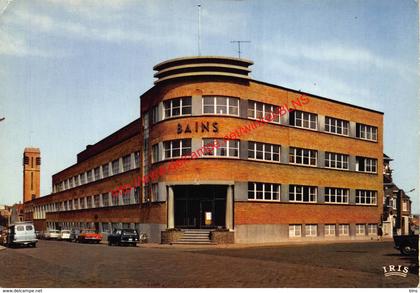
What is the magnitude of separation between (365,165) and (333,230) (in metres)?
8.48

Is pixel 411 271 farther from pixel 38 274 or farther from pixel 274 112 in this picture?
pixel 274 112

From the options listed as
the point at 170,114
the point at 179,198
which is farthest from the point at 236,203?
the point at 170,114

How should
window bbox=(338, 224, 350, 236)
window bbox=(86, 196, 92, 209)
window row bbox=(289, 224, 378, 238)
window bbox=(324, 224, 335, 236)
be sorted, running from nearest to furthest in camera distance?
window row bbox=(289, 224, 378, 238) < window bbox=(324, 224, 335, 236) < window bbox=(338, 224, 350, 236) < window bbox=(86, 196, 92, 209)

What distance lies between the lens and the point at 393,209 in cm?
7506

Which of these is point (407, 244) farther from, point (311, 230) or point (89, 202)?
point (89, 202)

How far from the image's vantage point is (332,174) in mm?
52281

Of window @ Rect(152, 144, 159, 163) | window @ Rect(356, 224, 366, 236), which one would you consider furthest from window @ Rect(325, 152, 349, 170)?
window @ Rect(152, 144, 159, 163)

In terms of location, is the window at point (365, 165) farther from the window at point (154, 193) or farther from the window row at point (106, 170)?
the window row at point (106, 170)

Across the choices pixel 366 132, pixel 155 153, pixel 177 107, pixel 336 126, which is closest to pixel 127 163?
pixel 155 153

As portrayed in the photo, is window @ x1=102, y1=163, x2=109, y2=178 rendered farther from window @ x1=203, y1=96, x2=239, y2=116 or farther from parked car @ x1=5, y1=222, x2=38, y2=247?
window @ x1=203, y1=96, x2=239, y2=116

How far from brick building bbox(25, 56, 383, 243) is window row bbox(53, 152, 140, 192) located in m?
0.41

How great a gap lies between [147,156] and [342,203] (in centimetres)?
1968

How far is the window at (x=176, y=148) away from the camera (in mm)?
43441

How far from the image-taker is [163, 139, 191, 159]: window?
143 ft
